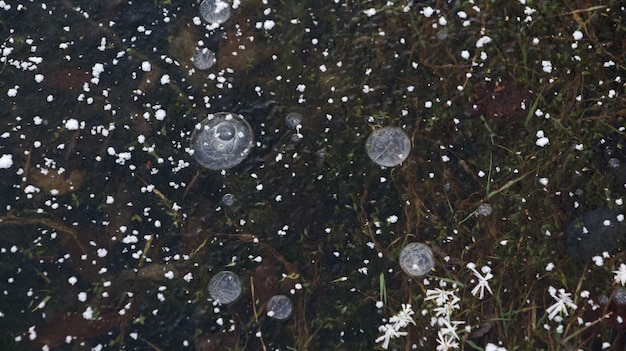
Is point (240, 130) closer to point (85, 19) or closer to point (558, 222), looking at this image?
point (85, 19)

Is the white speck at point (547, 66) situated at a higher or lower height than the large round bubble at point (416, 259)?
higher

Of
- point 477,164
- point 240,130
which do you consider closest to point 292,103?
point 240,130

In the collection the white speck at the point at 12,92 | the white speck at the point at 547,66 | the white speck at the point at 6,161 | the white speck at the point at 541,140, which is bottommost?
the white speck at the point at 541,140

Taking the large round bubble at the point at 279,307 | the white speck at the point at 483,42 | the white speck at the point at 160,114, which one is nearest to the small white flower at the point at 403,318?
the large round bubble at the point at 279,307

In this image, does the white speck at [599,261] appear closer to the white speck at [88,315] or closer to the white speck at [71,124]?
the white speck at [88,315]

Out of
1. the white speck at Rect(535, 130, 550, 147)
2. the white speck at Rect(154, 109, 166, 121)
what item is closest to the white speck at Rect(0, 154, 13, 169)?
the white speck at Rect(154, 109, 166, 121)

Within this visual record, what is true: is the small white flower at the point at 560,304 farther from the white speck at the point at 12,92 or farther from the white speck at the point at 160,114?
the white speck at the point at 12,92

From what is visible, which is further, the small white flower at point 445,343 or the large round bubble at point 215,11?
the large round bubble at point 215,11
